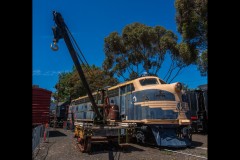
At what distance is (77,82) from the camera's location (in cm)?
3884

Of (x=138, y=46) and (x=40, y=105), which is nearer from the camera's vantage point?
(x=40, y=105)

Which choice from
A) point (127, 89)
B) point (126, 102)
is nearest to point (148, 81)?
point (127, 89)

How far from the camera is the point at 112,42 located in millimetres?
29438

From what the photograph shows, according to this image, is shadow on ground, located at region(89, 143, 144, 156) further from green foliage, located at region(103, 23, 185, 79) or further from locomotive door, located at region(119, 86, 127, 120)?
green foliage, located at region(103, 23, 185, 79)

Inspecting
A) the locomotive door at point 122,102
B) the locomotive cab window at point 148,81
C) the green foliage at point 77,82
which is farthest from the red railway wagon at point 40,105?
the green foliage at point 77,82

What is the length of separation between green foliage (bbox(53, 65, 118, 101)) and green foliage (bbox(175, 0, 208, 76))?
15.7 m

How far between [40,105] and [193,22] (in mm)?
12018

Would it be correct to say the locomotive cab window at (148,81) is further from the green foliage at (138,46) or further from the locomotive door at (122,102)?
the green foliage at (138,46)

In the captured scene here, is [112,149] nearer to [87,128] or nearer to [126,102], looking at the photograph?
[87,128]

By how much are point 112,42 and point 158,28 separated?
18.1 feet

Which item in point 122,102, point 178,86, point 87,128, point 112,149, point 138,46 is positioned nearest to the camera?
point 87,128

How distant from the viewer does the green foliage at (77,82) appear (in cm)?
3450

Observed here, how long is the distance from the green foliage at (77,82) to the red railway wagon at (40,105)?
1662cm
